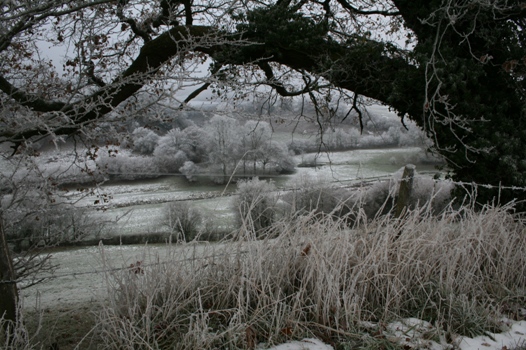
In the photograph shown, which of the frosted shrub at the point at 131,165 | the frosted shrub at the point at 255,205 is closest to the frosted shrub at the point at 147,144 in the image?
the frosted shrub at the point at 131,165

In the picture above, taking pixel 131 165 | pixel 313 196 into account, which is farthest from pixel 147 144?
pixel 313 196

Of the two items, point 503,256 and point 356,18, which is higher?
point 356,18

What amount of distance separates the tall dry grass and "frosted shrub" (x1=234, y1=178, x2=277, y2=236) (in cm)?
13

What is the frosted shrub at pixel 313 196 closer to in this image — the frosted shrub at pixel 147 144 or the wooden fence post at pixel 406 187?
the wooden fence post at pixel 406 187

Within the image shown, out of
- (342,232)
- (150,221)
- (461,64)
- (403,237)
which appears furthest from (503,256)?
(150,221)

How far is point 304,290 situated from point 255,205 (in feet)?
2.18

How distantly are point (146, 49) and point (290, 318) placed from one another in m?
3.63

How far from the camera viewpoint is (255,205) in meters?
2.66

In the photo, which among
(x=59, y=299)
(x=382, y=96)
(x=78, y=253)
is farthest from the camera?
(x=78, y=253)

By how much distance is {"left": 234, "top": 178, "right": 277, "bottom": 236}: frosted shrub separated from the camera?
237 centimetres

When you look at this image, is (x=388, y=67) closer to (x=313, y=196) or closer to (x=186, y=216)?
(x=313, y=196)

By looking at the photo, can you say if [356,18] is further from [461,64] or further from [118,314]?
[118,314]

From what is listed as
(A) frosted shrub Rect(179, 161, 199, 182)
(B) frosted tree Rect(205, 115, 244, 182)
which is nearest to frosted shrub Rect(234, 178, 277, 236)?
(B) frosted tree Rect(205, 115, 244, 182)

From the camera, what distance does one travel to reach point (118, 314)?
6.88ft
